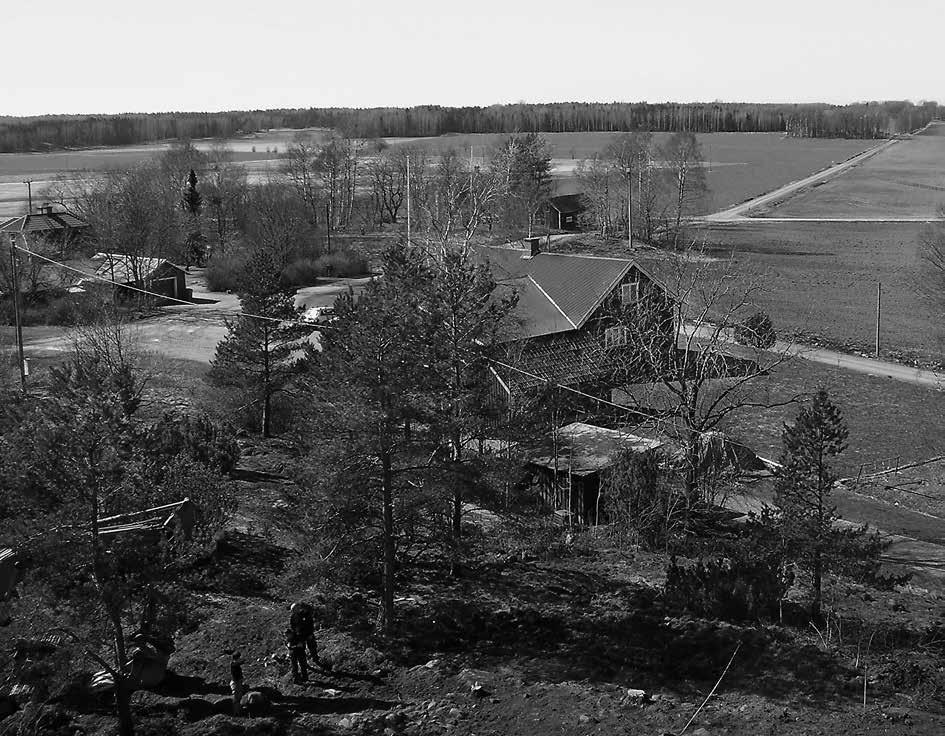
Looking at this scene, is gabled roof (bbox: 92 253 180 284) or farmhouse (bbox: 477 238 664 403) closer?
farmhouse (bbox: 477 238 664 403)

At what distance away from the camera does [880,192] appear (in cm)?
10738

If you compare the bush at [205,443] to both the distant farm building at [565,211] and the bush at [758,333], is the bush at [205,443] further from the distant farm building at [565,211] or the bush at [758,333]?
the distant farm building at [565,211]

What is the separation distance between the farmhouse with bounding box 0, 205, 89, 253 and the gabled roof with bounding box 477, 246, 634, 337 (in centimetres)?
3499

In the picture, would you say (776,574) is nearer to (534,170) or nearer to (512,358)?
(512,358)

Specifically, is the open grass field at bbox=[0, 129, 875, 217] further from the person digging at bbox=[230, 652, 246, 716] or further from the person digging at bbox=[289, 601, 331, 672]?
the person digging at bbox=[230, 652, 246, 716]

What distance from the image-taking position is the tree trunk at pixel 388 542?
1794cm

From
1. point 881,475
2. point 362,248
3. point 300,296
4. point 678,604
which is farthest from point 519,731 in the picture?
point 362,248

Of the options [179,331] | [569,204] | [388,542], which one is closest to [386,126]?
[569,204]

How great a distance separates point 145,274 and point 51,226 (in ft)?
46.2

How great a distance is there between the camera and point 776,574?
18438 millimetres

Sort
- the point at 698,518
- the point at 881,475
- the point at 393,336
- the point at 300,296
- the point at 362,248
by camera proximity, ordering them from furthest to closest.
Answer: the point at 362,248, the point at 300,296, the point at 881,475, the point at 698,518, the point at 393,336

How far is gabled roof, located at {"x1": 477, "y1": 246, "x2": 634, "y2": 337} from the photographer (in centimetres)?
3325

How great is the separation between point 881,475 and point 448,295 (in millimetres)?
15756

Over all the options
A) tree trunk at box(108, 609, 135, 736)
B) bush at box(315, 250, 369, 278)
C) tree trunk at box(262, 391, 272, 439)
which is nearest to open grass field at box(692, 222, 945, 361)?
bush at box(315, 250, 369, 278)
